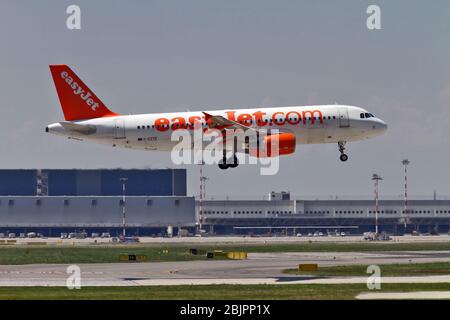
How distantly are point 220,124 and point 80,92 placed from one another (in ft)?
54.8

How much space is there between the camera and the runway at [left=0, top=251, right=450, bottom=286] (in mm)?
89875

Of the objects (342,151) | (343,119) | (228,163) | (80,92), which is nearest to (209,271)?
(228,163)

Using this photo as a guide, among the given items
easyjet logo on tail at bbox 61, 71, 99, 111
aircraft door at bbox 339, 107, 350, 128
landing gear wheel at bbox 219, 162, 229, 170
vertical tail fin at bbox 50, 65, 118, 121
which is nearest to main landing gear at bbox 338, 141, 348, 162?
aircraft door at bbox 339, 107, 350, 128

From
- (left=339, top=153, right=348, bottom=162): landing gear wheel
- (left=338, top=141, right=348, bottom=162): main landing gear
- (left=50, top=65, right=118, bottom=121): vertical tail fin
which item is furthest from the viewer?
(left=50, top=65, right=118, bottom=121): vertical tail fin

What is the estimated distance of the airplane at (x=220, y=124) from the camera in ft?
362

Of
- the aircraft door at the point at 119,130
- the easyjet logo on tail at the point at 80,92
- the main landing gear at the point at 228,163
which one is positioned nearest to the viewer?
the aircraft door at the point at 119,130

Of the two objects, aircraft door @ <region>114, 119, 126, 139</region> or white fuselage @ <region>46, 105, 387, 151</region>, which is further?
aircraft door @ <region>114, 119, 126, 139</region>

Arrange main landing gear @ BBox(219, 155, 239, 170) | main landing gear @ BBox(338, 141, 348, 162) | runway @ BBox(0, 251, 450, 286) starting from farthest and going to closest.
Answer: main landing gear @ BBox(219, 155, 239, 170) < main landing gear @ BBox(338, 141, 348, 162) < runway @ BBox(0, 251, 450, 286)

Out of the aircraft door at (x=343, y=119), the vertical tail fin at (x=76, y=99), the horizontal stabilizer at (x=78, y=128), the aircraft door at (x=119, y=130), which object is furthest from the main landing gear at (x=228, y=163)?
the horizontal stabilizer at (x=78, y=128)

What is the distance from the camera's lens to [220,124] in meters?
111

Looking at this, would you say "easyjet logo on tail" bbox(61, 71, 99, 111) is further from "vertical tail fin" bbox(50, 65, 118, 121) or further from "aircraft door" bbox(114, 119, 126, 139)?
"aircraft door" bbox(114, 119, 126, 139)

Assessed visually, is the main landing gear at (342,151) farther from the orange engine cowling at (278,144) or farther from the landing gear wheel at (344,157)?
the orange engine cowling at (278,144)
